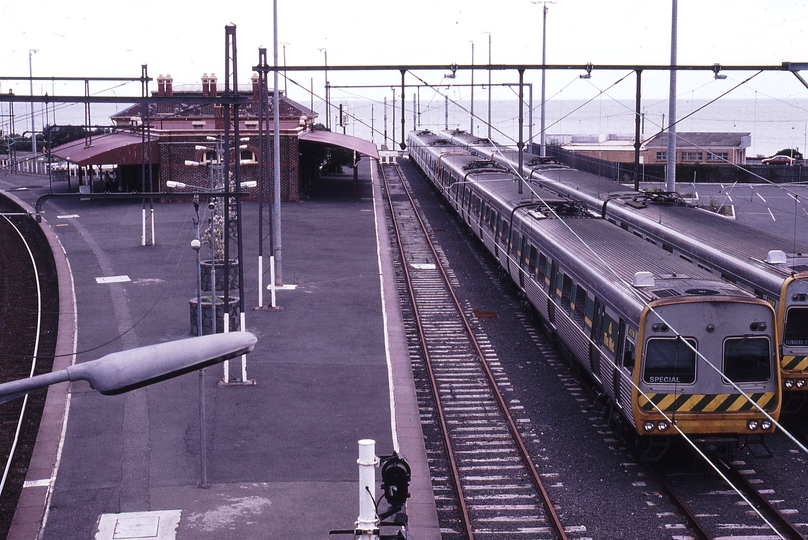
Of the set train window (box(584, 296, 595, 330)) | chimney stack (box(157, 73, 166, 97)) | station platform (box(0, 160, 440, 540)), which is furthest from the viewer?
chimney stack (box(157, 73, 166, 97))

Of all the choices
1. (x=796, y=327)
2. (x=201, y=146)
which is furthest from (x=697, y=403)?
(x=201, y=146)

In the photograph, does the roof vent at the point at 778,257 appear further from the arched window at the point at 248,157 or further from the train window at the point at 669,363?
the arched window at the point at 248,157

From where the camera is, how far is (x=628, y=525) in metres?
10.9

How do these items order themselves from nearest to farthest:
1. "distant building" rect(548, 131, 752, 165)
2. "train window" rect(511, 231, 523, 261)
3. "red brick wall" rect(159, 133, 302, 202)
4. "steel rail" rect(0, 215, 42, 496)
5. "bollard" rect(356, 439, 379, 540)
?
"bollard" rect(356, 439, 379, 540) < "steel rail" rect(0, 215, 42, 496) < "train window" rect(511, 231, 523, 261) < "red brick wall" rect(159, 133, 302, 202) < "distant building" rect(548, 131, 752, 165)

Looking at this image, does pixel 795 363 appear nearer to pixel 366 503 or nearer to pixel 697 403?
pixel 697 403

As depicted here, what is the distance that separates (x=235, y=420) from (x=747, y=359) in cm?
751

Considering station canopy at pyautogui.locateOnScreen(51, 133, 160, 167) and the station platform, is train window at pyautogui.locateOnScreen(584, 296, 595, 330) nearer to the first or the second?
the station platform

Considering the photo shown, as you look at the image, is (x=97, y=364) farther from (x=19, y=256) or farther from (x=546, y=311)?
(x=19, y=256)

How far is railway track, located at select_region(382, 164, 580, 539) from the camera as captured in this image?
1111 centimetres

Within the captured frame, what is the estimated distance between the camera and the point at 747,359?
465 inches

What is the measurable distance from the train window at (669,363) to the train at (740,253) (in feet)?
7.74

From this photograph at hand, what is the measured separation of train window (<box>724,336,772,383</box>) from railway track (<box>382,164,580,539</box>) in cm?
290

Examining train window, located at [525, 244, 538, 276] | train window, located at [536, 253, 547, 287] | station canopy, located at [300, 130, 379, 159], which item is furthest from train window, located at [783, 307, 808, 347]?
station canopy, located at [300, 130, 379, 159]

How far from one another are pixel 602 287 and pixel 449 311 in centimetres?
894
